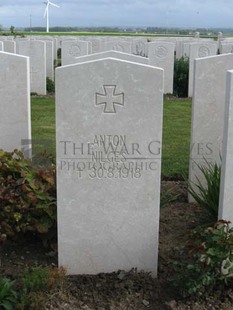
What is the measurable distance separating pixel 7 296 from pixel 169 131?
5857mm

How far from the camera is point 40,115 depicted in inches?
400

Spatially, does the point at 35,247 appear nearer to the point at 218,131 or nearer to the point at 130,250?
the point at 130,250

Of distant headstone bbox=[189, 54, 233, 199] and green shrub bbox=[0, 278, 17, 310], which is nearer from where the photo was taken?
green shrub bbox=[0, 278, 17, 310]

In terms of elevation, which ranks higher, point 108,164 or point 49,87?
point 108,164

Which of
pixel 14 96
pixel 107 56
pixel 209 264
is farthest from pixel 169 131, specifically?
pixel 209 264

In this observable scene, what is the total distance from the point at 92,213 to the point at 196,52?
1073 cm

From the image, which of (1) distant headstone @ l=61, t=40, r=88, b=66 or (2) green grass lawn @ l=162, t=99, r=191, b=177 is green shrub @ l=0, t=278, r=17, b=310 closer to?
(2) green grass lawn @ l=162, t=99, r=191, b=177

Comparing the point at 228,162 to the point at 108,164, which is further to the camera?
the point at 108,164

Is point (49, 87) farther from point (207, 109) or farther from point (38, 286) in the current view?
point (38, 286)

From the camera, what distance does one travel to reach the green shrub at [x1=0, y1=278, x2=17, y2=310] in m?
3.22

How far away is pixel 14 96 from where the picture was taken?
17.5 ft

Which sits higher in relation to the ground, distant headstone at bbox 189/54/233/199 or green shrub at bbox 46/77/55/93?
distant headstone at bbox 189/54/233/199

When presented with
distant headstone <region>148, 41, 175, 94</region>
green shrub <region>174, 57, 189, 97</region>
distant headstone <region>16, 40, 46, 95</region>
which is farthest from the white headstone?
green shrub <region>174, 57, 189, 97</region>

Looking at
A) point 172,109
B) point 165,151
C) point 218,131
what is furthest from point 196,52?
point 218,131
